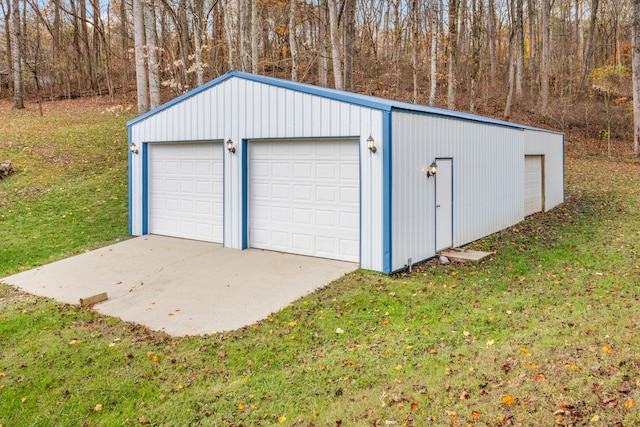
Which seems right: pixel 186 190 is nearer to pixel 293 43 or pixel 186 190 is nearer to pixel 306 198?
pixel 306 198

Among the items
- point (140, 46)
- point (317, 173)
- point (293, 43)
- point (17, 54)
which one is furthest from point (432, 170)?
point (17, 54)

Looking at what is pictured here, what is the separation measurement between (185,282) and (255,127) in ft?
10.2

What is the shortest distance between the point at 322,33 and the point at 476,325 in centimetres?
1934

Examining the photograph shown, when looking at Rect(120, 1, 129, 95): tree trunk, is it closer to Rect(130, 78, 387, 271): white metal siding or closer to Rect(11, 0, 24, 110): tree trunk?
Rect(11, 0, 24, 110): tree trunk

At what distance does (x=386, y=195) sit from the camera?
6.96 metres

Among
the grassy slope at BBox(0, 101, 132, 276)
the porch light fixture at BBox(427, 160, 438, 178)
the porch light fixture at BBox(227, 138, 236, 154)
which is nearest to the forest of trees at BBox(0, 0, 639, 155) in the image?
the grassy slope at BBox(0, 101, 132, 276)

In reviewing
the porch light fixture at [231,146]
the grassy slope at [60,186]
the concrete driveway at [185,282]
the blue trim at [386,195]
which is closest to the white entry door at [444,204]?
the blue trim at [386,195]

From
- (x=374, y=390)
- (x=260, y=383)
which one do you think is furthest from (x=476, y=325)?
(x=260, y=383)

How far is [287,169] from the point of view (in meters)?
8.40

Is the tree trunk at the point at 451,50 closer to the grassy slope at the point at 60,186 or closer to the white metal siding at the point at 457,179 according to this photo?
the white metal siding at the point at 457,179

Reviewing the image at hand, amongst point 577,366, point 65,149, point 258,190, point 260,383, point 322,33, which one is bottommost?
point 260,383

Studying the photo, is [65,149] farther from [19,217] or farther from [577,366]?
[577,366]

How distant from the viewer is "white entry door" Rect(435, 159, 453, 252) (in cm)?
830

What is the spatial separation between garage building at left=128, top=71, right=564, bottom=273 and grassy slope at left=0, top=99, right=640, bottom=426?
97 centimetres
